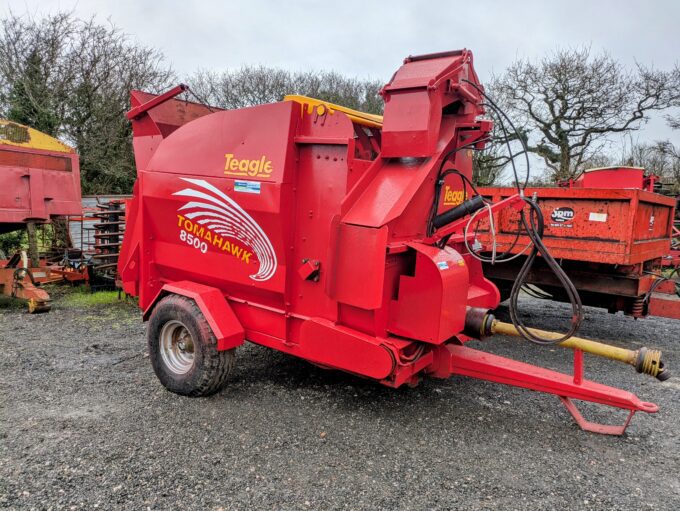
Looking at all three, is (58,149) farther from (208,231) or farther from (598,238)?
(598,238)

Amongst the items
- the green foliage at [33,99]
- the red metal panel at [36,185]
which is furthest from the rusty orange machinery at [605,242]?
the green foliage at [33,99]

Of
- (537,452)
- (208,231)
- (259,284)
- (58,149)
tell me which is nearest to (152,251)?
(208,231)

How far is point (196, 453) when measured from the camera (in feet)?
9.41

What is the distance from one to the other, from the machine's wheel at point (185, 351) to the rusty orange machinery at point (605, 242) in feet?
9.16

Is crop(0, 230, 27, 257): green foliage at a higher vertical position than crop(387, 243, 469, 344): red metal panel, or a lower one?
lower

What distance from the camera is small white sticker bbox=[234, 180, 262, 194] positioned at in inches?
129

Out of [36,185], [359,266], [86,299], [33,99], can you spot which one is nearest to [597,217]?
[359,266]

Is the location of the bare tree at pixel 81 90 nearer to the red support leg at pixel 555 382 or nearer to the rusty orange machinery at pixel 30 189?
the rusty orange machinery at pixel 30 189

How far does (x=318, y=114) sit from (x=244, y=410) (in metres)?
2.09

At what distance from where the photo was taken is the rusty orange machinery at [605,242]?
A: 14.9ft

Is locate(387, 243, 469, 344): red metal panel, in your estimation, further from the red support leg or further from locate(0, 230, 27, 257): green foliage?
locate(0, 230, 27, 257): green foliage

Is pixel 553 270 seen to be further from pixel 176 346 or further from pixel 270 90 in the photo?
pixel 270 90

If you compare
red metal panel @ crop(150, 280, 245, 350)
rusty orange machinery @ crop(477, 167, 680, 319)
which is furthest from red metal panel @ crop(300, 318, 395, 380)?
rusty orange machinery @ crop(477, 167, 680, 319)

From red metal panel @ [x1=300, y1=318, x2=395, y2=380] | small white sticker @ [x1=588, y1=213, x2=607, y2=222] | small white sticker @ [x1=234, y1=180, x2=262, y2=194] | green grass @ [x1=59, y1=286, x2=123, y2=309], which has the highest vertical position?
small white sticker @ [x1=234, y1=180, x2=262, y2=194]
